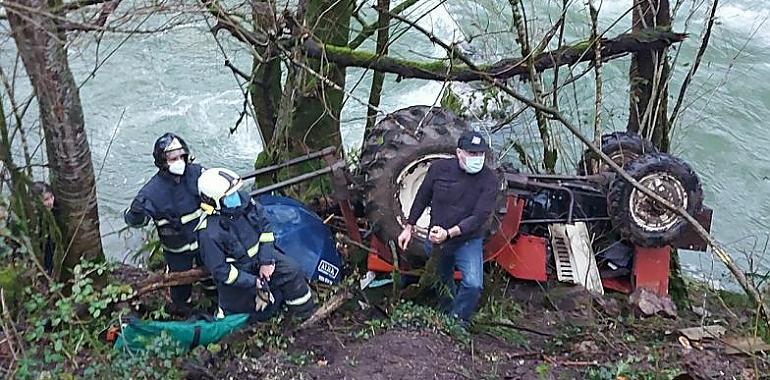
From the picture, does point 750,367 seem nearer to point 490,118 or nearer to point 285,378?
point 285,378

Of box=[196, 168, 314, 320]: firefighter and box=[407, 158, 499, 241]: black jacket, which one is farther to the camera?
box=[407, 158, 499, 241]: black jacket

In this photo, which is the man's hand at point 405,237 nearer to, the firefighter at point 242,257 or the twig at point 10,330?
the firefighter at point 242,257

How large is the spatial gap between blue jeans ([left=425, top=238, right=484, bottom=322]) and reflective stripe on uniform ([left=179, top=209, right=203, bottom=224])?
1471mm

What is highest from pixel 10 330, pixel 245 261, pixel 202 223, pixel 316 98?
pixel 316 98

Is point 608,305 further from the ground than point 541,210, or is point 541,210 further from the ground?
point 541,210

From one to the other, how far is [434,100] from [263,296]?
21.3ft

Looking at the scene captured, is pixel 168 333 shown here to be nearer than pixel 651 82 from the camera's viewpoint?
Yes

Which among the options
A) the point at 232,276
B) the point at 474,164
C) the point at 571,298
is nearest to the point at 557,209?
the point at 571,298

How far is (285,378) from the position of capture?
5.32 m

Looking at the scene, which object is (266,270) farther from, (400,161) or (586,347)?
(586,347)

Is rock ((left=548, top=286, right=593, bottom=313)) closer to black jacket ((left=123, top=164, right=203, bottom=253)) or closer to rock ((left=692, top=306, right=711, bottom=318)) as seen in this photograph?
rock ((left=692, top=306, right=711, bottom=318))

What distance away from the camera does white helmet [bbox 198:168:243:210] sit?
587cm

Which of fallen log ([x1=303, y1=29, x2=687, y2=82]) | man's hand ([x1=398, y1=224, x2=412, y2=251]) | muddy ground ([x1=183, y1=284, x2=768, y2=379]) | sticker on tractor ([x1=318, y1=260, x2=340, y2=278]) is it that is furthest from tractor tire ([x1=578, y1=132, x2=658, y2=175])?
sticker on tractor ([x1=318, y1=260, x2=340, y2=278])

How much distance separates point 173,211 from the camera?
630 centimetres
